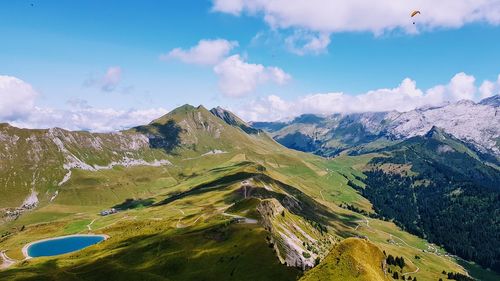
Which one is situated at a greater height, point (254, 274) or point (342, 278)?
point (342, 278)

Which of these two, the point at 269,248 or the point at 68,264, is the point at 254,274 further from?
the point at 68,264

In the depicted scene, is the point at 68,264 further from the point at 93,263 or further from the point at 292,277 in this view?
the point at 292,277

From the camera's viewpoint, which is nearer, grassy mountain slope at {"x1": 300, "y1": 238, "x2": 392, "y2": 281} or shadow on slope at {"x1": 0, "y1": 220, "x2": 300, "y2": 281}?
grassy mountain slope at {"x1": 300, "y1": 238, "x2": 392, "y2": 281}

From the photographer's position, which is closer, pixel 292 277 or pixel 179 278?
pixel 292 277

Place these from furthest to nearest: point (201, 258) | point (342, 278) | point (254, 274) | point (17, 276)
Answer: point (17, 276)
point (201, 258)
point (254, 274)
point (342, 278)

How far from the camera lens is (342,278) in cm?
6291

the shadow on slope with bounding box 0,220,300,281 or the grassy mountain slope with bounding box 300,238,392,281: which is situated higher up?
the grassy mountain slope with bounding box 300,238,392,281

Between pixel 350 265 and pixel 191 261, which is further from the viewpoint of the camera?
pixel 191 261

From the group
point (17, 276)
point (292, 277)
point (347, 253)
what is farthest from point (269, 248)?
point (17, 276)

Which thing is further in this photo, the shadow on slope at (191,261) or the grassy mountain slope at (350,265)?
the shadow on slope at (191,261)

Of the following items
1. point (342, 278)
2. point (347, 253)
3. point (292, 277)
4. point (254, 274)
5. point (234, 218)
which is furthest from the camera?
point (234, 218)

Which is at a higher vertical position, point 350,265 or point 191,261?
point 350,265

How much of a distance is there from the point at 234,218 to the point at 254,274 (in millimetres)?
59048

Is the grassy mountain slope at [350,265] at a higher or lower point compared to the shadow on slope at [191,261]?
higher
